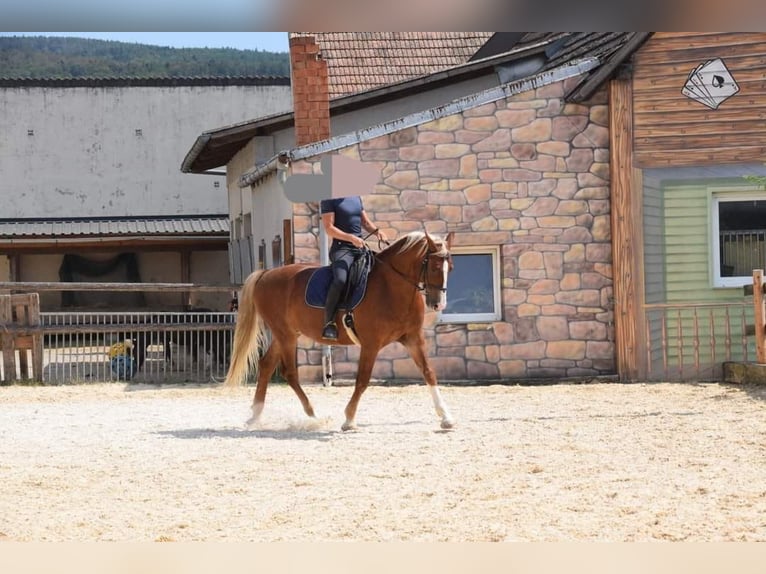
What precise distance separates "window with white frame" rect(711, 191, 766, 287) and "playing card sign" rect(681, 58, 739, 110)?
3.52 ft

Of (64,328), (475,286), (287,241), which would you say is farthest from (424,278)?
(64,328)

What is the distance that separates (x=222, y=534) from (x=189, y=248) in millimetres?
21172

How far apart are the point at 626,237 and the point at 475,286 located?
68.6 inches

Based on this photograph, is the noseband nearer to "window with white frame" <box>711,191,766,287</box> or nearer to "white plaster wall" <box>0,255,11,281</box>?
"window with white frame" <box>711,191,766,287</box>

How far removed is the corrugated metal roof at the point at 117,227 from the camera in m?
24.7

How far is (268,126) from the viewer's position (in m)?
17.2

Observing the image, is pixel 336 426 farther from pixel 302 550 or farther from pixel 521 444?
pixel 302 550

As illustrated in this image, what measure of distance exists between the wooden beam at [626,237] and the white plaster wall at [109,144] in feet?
56.6

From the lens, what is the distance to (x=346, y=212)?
907 centimetres

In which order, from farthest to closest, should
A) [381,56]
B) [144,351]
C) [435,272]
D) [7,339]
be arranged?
1. [381,56]
2. [144,351]
3. [7,339]
4. [435,272]

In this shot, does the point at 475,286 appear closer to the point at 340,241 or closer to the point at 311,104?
the point at 311,104

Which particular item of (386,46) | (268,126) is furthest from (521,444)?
(386,46)

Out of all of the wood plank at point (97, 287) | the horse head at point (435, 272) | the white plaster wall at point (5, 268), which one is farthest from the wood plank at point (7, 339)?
the white plaster wall at point (5, 268)

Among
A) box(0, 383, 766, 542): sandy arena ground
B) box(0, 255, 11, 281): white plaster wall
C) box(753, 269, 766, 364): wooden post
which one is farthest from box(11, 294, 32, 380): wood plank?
box(0, 255, 11, 281): white plaster wall
